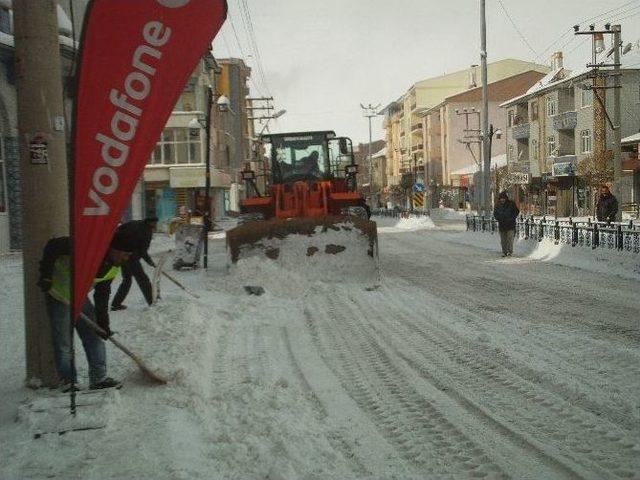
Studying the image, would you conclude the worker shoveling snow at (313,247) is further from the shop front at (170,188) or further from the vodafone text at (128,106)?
the shop front at (170,188)

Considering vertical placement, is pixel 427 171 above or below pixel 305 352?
above

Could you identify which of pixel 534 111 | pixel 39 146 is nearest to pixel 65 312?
pixel 39 146

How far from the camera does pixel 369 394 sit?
5.55 metres

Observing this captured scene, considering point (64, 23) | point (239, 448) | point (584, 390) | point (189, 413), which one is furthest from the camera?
point (64, 23)

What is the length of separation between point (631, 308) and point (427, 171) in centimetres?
7806

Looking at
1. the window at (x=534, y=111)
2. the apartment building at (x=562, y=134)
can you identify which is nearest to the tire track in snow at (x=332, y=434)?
the apartment building at (x=562, y=134)

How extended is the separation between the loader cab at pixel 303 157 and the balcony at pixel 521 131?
42.1m

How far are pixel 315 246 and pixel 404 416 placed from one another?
791cm

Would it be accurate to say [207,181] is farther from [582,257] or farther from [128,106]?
[128,106]

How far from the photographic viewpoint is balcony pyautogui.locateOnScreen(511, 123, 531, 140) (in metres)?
56.6

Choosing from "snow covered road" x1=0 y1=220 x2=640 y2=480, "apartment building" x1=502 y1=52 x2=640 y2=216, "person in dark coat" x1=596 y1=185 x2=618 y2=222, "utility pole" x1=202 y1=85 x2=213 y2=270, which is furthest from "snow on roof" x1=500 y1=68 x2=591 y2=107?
"snow covered road" x1=0 y1=220 x2=640 y2=480

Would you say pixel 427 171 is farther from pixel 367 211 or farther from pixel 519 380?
pixel 519 380

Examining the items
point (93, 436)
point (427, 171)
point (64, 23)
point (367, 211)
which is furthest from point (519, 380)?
point (427, 171)

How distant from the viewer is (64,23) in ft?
69.1
